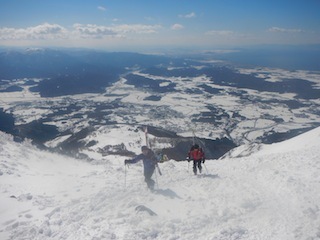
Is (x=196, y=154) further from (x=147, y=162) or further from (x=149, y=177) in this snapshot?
(x=149, y=177)

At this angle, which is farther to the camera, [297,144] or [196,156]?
[297,144]

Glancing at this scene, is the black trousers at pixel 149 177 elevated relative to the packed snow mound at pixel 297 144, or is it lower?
elevated

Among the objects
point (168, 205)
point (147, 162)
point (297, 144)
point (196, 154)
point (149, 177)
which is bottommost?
point (297, 144)

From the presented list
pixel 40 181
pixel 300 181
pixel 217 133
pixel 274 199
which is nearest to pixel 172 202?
pixel 274 199

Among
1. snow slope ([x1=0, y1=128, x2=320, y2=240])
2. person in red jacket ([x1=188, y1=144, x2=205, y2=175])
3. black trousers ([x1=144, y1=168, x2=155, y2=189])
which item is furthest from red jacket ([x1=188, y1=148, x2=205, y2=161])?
black trousers ([x1=144, y1=168, x2=155, y2=189])

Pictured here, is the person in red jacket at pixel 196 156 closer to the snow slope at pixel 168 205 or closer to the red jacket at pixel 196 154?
the red jacket at pixel 196 154

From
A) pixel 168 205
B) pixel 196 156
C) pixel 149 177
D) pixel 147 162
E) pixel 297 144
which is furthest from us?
pixel 297 144

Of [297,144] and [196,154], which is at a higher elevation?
[196,154]

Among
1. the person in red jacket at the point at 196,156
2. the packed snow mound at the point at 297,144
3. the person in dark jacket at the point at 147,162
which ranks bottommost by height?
the packed snow mound at the point at 297,144

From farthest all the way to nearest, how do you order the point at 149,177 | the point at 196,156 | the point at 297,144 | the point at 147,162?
the point at 297,144 < the point at 196,156 < the point at 147,162 < the point at 149,177

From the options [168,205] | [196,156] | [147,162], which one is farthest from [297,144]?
[168,205]

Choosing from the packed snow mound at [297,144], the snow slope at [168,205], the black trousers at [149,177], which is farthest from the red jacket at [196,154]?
the packed snow mound at [297,144]
